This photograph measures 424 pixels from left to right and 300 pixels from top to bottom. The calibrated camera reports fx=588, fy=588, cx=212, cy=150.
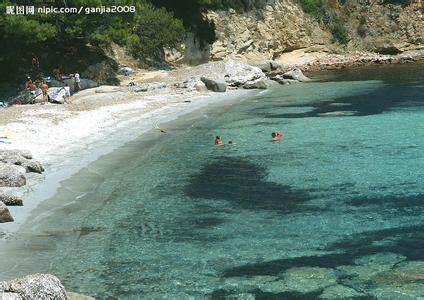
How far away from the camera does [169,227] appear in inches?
602

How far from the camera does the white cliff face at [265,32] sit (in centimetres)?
6662

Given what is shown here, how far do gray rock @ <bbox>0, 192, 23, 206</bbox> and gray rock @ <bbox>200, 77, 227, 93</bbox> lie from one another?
31029 millimetres

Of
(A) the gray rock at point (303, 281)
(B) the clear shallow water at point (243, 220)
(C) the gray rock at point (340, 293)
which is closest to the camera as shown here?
(C) the gray rock at point (340, 293)

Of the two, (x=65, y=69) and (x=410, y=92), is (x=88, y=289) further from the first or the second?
(x=65, y=69)

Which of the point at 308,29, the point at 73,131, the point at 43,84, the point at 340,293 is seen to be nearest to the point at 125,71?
the point at 43,84

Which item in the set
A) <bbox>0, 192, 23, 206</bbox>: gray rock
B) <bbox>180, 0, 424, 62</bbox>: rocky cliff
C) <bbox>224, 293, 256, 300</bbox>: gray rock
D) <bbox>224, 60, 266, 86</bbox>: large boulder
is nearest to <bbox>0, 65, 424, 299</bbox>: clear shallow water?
<bbox>224, 293, 256, 300</bbox>: gray rock

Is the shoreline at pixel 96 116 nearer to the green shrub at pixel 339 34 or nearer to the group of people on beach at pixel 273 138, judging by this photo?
the group of people on beach at pixel 273 138

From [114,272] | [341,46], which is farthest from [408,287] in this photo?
[341,46]

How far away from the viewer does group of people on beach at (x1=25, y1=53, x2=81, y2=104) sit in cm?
3925

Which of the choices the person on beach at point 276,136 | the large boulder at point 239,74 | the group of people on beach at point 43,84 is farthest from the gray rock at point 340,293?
the large boulder at point 239,74

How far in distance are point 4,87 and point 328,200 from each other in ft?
122

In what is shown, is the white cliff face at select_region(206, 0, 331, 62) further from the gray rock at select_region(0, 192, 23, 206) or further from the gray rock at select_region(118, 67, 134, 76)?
the gray rock at select_region(0, 192, 23, 206)

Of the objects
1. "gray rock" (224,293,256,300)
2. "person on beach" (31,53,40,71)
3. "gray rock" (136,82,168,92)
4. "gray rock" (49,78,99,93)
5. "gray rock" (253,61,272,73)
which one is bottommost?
"gray rock" (224,293,256,300)

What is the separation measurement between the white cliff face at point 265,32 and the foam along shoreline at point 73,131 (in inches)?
1008
